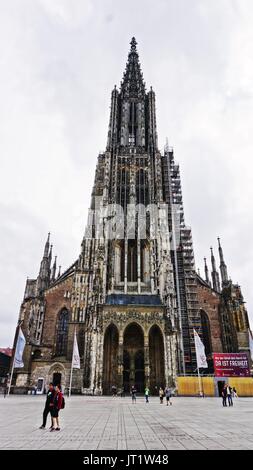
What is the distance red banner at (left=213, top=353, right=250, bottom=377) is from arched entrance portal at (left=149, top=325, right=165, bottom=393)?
19.6 feet

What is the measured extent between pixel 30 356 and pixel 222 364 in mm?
20521

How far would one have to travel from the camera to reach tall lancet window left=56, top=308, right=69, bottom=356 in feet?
118

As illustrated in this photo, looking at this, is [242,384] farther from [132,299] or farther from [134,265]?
[134,265]

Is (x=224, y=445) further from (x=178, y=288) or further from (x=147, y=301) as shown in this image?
(x=178, y=288)

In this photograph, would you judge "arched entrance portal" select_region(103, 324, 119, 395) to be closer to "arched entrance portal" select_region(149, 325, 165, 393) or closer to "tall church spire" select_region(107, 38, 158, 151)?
"arched entrance portal" select_region(149, 325, 165, 393)

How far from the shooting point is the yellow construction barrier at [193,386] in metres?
28.0

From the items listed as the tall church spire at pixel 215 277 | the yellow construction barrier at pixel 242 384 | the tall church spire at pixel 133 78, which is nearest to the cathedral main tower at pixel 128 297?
the tall church spire at pixel 215 277

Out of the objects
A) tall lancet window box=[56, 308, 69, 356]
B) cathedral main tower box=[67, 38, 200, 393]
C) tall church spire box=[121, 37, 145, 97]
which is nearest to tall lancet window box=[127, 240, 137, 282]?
cathedral main tower box=[67, 38, 200, 393]

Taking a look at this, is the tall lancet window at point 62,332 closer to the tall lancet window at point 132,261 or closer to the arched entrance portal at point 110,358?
the arched entrance portal at point 110,358

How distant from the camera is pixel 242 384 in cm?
2838

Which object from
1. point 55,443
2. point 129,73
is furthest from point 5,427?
point 129,73

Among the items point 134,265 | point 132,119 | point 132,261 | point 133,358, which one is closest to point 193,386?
point 133,358

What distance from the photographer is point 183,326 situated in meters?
37.3

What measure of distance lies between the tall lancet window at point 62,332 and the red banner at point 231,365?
1788 cm
